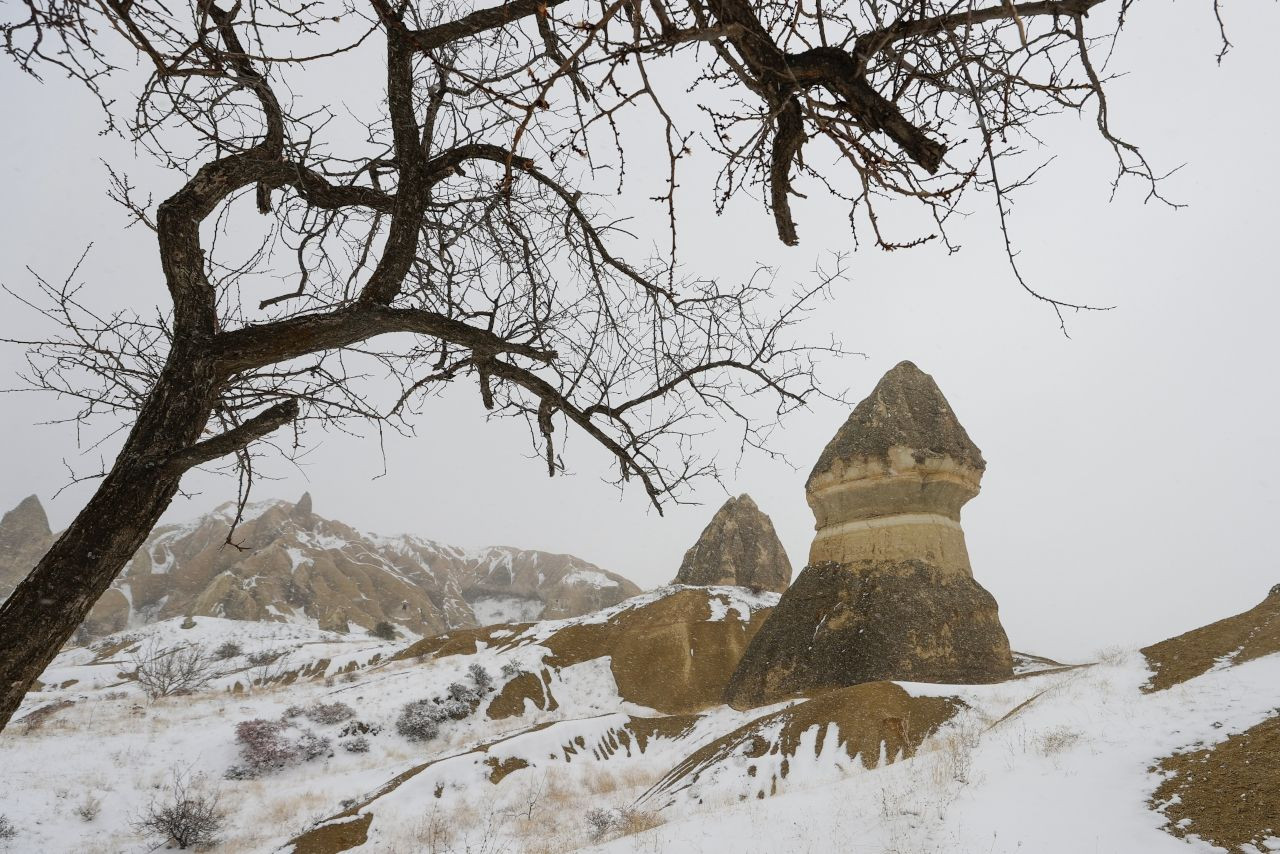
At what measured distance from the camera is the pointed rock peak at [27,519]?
62.0 meters

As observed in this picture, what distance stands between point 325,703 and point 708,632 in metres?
11.9

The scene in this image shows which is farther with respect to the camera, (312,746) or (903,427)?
(312,746)

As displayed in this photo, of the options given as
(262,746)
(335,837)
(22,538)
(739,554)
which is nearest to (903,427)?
(335,837)

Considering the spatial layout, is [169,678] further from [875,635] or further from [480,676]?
[875,635]

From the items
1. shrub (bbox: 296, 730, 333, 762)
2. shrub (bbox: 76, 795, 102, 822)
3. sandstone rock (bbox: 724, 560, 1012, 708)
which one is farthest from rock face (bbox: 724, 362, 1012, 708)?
shrub (bbox: 76, 795, 102, 822)

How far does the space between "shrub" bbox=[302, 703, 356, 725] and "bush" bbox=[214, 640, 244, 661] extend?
16916mm

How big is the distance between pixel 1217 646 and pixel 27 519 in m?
82.7

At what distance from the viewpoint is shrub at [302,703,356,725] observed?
1916 cm

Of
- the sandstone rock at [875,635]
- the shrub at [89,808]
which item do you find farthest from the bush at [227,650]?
the sandstone rock at [875,635]

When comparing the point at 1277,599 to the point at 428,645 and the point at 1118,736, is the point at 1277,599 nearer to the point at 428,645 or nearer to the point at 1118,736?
the point at 1118,736

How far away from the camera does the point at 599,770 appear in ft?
48.2

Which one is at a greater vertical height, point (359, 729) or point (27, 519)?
point (27, 519)

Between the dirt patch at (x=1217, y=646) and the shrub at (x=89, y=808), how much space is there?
16.0 meters

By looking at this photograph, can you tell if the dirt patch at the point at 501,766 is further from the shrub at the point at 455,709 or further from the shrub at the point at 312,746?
the shrub at the point at 455,709
